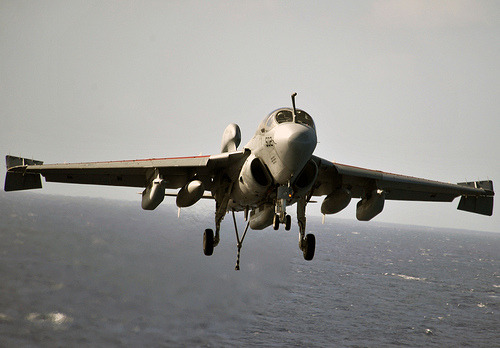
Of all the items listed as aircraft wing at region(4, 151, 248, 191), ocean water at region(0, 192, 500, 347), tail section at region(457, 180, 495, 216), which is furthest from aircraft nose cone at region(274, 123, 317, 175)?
ocean water at region(0, 192, 500, 347)

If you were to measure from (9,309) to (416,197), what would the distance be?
308 ft

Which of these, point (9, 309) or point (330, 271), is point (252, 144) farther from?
point (330, 271)

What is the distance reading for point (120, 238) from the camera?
111125 mm

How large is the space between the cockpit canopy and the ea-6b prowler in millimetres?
35

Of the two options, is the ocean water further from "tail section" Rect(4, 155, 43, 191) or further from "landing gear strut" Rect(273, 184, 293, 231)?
"landing gear strut" Rect(273, 184, 293, 231)

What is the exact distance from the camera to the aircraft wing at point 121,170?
596 inches

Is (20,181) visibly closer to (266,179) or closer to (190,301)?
(266,179)

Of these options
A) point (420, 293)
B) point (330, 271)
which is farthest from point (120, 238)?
point (420, 293)

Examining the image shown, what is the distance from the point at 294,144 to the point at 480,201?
14.6 meters

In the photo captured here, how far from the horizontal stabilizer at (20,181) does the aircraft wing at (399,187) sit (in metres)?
12.6

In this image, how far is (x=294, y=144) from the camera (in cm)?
1166

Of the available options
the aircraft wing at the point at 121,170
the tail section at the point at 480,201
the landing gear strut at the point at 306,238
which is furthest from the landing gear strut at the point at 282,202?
the tail section at the point at 480,201

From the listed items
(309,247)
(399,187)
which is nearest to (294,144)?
(309,247)

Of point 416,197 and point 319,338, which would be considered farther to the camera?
point 319,338
